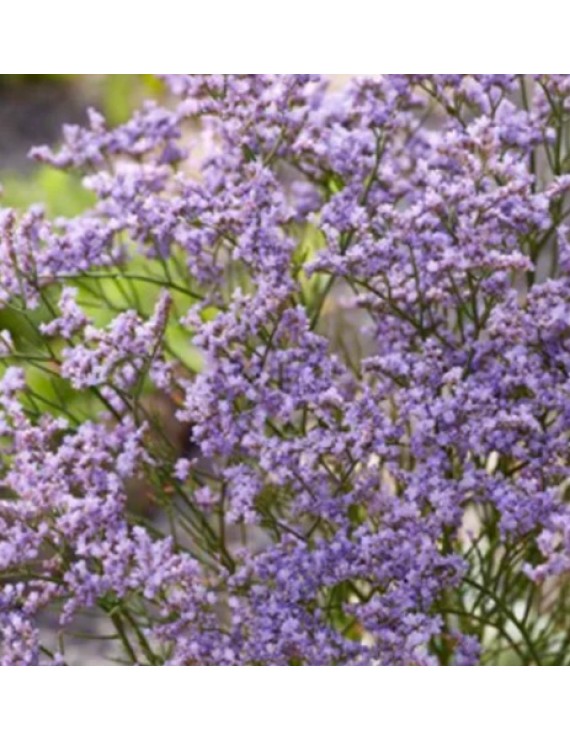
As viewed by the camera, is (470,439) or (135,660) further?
(135,660)

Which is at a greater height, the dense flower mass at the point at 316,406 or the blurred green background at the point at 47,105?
the blurred green background at the point at 47,105

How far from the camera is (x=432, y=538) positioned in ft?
4.88

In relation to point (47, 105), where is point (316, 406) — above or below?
below

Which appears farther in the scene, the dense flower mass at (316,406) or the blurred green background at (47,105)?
the blurred green background at (47,105)

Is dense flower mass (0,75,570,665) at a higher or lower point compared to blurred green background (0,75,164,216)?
lower

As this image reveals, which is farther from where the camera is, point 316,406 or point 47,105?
point 47,105
